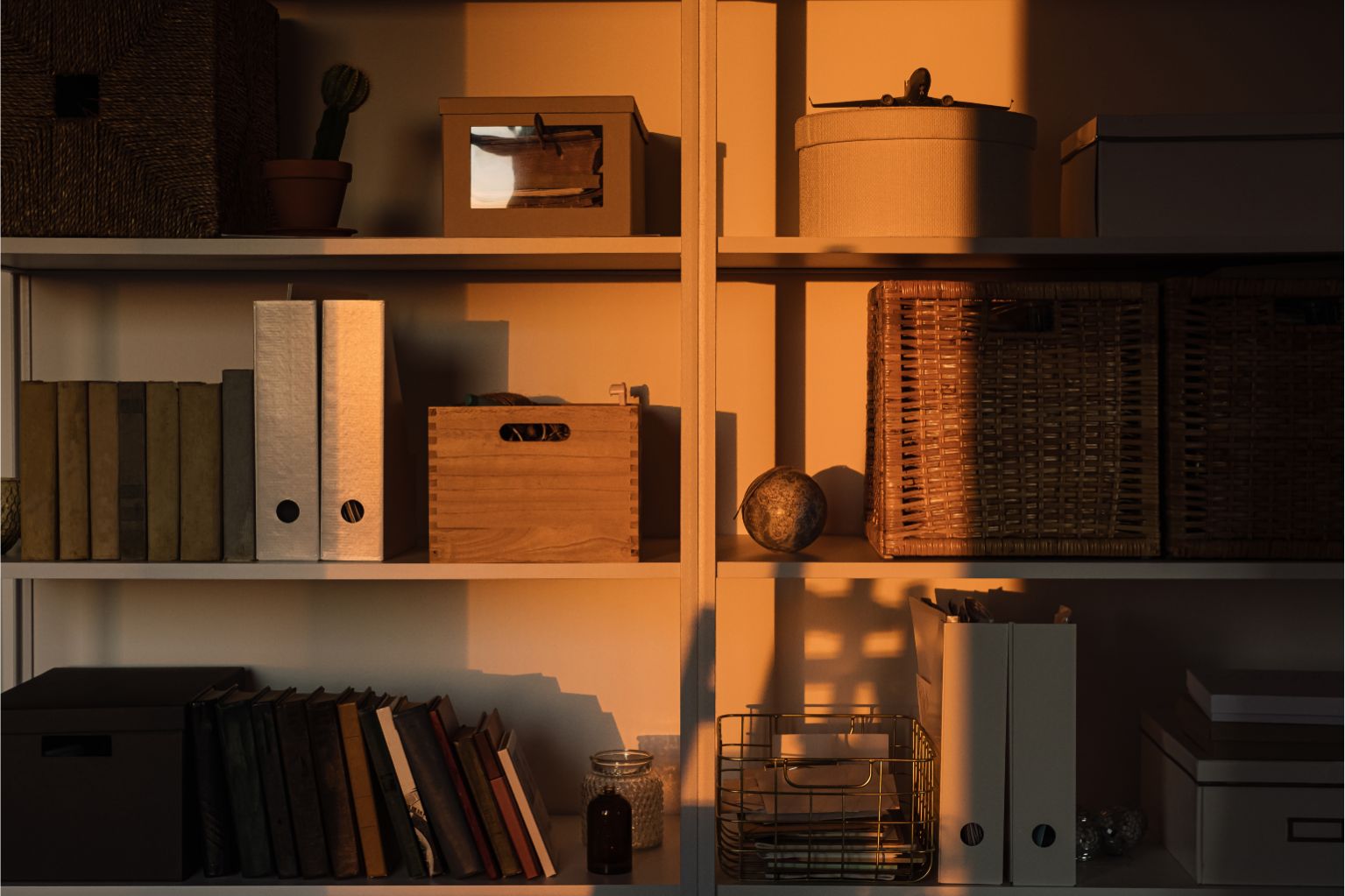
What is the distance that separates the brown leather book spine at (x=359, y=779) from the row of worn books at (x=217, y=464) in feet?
0.71

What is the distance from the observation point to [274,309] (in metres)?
1.49

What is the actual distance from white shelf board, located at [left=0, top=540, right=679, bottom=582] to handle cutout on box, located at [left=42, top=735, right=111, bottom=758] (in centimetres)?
22

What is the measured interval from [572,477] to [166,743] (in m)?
0.62

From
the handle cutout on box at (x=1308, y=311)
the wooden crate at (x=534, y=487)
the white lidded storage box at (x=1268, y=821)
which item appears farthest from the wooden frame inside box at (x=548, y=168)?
the white lidded storage box at (x=1268, y=821)

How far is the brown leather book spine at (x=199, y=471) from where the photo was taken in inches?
59.2

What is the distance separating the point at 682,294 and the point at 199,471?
640 mm

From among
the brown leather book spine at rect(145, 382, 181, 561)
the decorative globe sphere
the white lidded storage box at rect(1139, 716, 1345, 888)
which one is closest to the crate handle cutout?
the white lidded storage box at rect(1139, 716, 1345, 888)

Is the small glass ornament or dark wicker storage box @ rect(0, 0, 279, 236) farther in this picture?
the small glass ornament

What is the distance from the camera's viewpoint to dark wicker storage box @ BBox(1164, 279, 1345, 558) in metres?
1.50

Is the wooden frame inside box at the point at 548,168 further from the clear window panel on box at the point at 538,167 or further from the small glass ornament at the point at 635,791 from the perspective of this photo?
the small glass ornament at the point at 635,791

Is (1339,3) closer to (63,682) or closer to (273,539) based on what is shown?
(273,539)

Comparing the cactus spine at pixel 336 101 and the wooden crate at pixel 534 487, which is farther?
the cactus spine at pixel 336 101

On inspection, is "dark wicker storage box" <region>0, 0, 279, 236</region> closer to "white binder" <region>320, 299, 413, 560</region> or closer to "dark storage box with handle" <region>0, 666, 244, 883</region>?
"white binder" <region>320, 299, 413, 560</region>

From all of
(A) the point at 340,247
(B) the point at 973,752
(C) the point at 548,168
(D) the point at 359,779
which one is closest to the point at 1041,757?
(B) the point at 973,752
